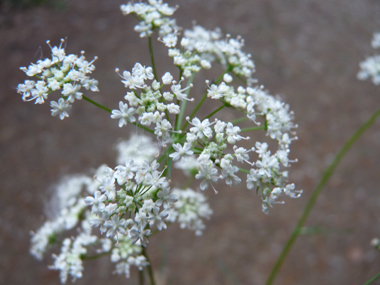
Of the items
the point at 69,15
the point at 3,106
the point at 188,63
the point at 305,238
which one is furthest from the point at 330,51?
the point at 3,106

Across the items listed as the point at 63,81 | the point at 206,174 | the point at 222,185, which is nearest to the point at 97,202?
the point at 206,174

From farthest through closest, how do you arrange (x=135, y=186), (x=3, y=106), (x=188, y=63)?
(x=3, y=106)
(x=188, y=63)
(x=135, y=186)

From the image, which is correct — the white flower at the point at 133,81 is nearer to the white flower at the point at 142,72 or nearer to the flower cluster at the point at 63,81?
the white flower at the point at 142,72

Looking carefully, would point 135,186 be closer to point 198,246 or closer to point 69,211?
point 69,211

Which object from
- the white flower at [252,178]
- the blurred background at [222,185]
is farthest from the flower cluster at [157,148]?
the blurred background at [222,185]

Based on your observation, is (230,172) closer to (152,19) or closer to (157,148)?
(157,148)

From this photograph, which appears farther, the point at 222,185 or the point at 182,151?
the point at 222,185

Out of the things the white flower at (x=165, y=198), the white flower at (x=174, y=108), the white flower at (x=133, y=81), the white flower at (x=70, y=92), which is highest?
the white flower at (x=70, y=92)

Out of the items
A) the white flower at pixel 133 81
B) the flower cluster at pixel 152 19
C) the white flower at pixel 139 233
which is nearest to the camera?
the white flower at pixel 139 233
